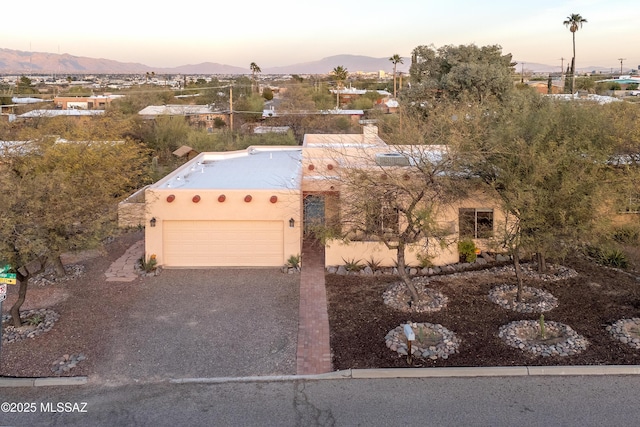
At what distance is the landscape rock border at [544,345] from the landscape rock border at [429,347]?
114cm

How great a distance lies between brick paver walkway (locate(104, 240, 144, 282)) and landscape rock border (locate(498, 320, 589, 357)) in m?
10.5

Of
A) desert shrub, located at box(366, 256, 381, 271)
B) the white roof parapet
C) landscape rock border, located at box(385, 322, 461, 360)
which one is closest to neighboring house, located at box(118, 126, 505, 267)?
desert shrub, located at box(366, 256, 381, 271)

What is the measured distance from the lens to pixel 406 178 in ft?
48.5

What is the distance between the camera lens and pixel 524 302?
1316 centimetres

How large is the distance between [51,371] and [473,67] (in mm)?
32608

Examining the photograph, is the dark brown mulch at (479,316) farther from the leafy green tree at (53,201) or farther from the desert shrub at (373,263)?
the leafy green tree at (53,201)

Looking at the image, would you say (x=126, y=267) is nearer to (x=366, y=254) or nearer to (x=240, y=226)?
(x=240, y=226)

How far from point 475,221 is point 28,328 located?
43.9 feet

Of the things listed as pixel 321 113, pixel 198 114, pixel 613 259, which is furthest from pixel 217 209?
pixel 198 114

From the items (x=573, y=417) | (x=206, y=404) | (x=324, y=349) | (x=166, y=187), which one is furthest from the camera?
(x=166, y=187)

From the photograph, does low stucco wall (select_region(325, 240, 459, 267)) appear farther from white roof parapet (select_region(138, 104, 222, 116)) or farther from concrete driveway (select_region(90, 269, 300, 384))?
white roof parapet (select_region(138, 104, 222, 116))

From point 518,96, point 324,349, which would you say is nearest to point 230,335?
point 324,349

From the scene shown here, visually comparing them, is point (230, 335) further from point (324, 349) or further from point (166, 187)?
point (166, 187)

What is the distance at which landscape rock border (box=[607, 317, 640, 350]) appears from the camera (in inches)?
423
